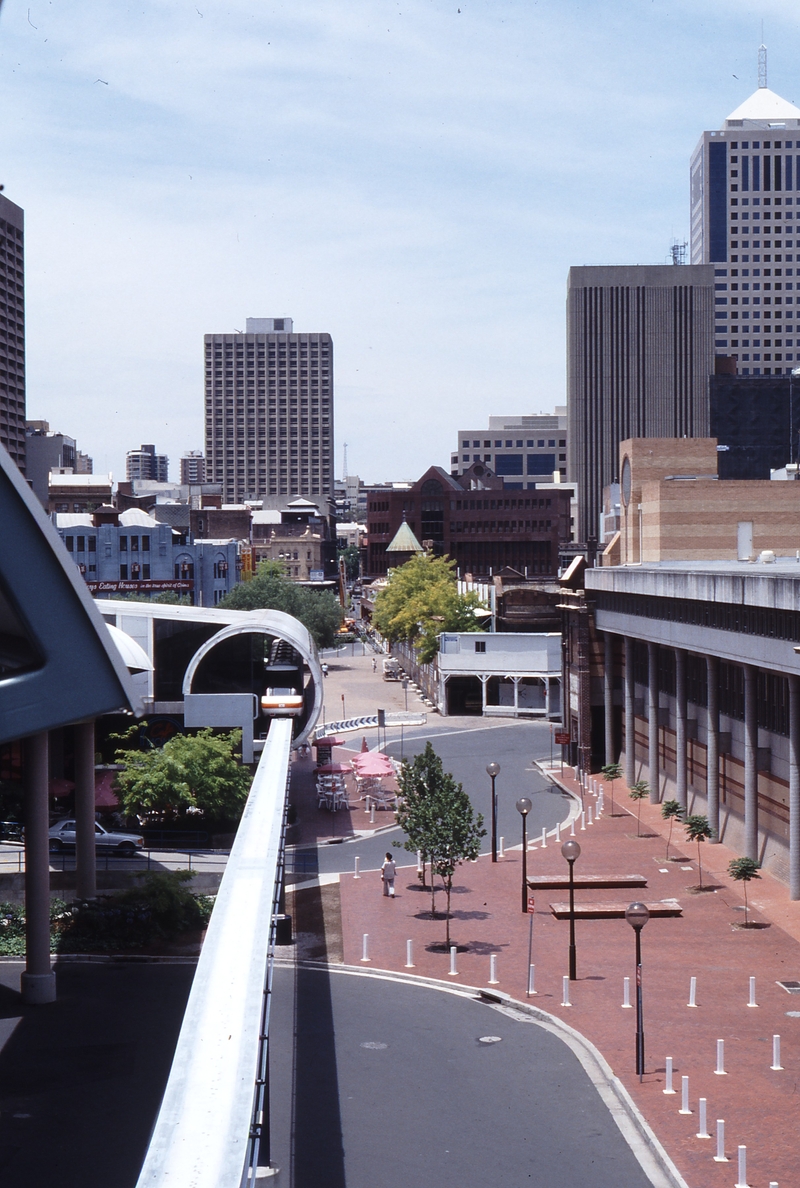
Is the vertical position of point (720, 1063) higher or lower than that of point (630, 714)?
lower

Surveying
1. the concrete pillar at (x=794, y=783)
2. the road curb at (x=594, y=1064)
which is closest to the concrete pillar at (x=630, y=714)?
the concrete pillar at (x=794, y=783)

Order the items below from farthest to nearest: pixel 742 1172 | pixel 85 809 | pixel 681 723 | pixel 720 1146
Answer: pixel 681 723 < pixel 85 809 < pixel 720 1146 < pixel 742 1172

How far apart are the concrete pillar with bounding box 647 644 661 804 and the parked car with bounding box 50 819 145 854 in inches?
885

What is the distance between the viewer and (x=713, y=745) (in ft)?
148

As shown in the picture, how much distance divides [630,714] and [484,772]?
6.91 metres

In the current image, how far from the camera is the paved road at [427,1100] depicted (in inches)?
726

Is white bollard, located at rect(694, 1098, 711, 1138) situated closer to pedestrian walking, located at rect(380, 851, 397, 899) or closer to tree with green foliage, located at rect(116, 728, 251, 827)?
pedestrian walking, located at rect(380, 851, 397, 899)

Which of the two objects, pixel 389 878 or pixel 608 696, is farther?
pixel 608 696

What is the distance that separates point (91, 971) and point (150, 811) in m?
11.7

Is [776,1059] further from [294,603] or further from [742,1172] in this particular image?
[294,603]

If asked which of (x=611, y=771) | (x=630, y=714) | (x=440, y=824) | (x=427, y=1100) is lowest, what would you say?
(x=611, y=771)

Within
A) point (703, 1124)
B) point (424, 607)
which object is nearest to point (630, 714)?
point (424, 607)

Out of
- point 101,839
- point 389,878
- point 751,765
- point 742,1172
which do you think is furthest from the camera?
point 751,765

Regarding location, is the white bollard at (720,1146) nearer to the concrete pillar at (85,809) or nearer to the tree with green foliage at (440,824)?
the tree with green foliage at (440,824)
